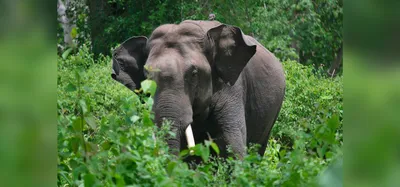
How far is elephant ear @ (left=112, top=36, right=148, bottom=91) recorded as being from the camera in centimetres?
832

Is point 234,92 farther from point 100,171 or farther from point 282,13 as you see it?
point 282,13

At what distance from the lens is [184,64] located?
24.5 feet

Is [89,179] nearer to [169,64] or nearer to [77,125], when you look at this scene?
[77,125]

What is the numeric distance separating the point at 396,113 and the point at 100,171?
159cm

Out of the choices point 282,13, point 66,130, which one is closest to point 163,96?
point 66,130

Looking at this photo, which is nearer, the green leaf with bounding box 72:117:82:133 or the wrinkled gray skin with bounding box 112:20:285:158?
the green leaf with bounding box 72:117:82:133

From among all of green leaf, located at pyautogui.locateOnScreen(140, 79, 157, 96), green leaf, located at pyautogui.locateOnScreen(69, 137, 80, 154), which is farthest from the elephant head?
green leaf, located at pyautogui.locateOnScreen(69, 137, 80, 154)

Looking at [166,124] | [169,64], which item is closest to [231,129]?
[169,64]

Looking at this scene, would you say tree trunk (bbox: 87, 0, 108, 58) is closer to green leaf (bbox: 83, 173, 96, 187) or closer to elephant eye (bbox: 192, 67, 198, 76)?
elephant eye (bbox: 192, 67, 198, 76)

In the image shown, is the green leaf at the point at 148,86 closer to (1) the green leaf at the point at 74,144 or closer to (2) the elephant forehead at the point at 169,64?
(1) the green leaf at the point at 74,144

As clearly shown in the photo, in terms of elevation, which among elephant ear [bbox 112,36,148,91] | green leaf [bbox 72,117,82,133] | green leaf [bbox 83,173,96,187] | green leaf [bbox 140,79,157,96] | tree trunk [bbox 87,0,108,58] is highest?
green leaf [bbox 140,79,157,96]

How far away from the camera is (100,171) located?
3623 millimetres

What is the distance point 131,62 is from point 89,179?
16.2ft

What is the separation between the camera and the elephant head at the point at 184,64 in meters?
7.18
